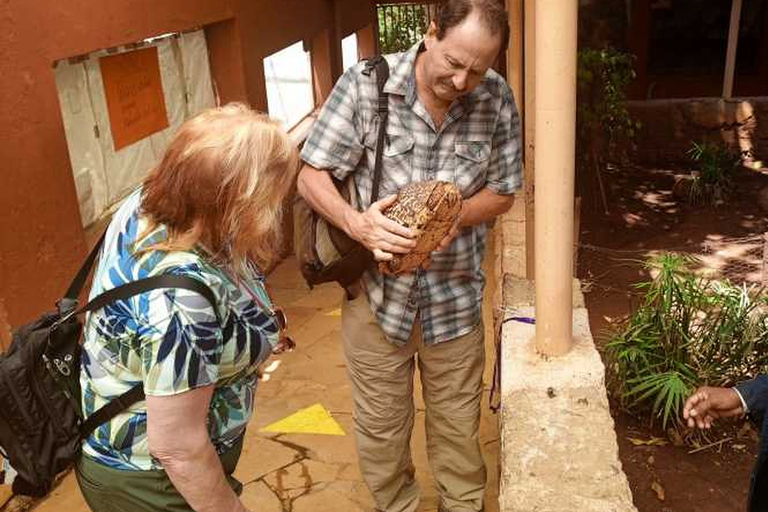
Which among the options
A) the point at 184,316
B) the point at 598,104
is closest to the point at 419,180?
the point at 184,316

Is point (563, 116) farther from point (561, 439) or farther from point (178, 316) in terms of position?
point (178, 316)

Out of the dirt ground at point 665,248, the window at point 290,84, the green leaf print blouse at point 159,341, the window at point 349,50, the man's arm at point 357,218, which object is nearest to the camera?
the green leaf print blouse at point 159,341

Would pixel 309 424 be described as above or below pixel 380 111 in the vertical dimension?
below

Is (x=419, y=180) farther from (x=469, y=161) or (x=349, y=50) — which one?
(x=349, y=50)

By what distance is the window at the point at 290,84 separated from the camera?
25.7 ft

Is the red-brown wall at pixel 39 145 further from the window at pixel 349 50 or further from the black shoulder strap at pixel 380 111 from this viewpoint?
the window at pixel 349 50

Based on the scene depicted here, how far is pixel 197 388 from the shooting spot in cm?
173

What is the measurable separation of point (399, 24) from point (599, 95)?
20.5 ft

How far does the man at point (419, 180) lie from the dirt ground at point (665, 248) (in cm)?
149

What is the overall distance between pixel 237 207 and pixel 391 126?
39.3 inches

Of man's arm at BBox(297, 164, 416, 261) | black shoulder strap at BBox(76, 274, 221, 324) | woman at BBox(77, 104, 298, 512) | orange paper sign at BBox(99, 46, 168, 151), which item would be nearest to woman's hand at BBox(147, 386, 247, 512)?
woman at BBox(77, 104, 298, 512)

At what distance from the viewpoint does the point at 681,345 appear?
424cm

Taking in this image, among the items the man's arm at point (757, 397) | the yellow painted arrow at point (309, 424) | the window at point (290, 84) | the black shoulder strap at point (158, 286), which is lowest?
the yellow painted arrow at point (309, 424)

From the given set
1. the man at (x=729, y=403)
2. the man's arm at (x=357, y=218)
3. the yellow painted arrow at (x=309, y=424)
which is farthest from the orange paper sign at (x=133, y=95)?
the man at (x=729, y=403)
